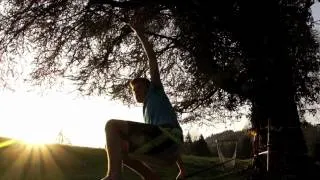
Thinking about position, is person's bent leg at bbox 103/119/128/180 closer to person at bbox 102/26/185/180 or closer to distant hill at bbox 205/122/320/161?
person at bbox 102/26/185/180

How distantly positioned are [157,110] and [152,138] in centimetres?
58

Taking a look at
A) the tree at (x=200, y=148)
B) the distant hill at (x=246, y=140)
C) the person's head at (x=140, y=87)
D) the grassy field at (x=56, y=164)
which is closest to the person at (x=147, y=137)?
the person's head at (x=140, y=87)

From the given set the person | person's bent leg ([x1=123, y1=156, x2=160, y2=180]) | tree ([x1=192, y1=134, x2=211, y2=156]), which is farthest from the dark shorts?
tree ([x1=192, y1=134, x2=211, y2=156])

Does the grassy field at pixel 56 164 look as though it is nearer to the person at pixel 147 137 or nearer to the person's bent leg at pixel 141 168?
the person's bent leg at pixel 141 168

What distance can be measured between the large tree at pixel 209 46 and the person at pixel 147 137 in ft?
14.5

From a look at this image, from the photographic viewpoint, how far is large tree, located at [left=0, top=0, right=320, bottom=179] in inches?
557

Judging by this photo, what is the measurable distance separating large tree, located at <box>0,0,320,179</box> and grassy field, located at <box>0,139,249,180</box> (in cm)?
1370

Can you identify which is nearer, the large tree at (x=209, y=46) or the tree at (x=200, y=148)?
the large tree at (x=209, y=46)

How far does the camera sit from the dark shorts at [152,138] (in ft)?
23.7

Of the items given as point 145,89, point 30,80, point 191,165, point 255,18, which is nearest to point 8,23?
point 30,80

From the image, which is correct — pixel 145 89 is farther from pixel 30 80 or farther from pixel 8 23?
pixel 30 80

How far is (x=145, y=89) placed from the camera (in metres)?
8.06

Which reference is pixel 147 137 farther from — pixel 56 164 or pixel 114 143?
pixel 56 164

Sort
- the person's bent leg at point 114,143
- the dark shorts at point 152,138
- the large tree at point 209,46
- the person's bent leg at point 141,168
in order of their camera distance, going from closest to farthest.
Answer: the person's bent leg at point 114,143
the dark shorts at point 152,138
the person's bent leg at point 141,168
the large tree at point 209,46
